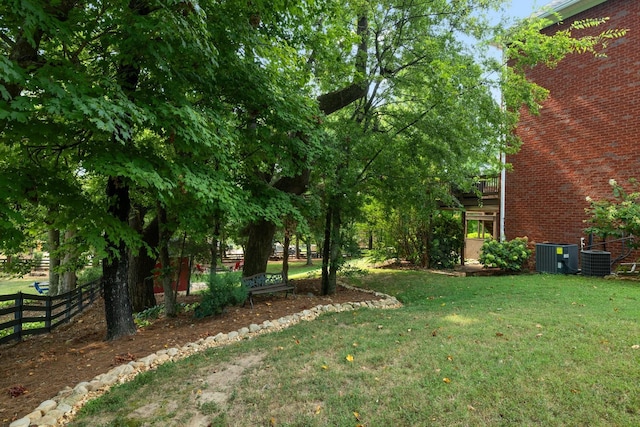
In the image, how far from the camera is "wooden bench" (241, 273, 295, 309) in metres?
7.11

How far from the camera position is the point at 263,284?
7.54 metres

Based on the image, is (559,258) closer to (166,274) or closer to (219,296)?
(219,296)

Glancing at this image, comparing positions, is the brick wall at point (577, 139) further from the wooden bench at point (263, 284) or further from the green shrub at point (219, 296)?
the green shrub at point (219, 296)

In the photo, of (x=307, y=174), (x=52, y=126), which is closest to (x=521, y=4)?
(x=307, y=174)

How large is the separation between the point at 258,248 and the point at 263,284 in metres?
1.51

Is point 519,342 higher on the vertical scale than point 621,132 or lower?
lower

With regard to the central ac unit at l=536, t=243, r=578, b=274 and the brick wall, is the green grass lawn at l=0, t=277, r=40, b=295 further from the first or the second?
the brick wall

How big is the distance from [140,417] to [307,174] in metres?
6.21

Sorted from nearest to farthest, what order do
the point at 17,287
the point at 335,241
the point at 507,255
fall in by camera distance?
the point at 335,241 → the point at 507,255 → the point at 17,287

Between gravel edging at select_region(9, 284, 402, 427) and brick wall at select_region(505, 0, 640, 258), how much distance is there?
8661 mm

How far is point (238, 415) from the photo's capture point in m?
2.88

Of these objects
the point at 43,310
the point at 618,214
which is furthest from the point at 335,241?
the point at 618,214

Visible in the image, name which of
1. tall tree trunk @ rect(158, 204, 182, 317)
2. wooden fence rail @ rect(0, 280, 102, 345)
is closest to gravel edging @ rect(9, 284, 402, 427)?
tall tree trunk @ rect(158, 204, 182, 317)

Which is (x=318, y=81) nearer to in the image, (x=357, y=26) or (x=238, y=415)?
(x=357, y=26)
